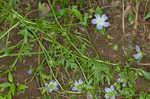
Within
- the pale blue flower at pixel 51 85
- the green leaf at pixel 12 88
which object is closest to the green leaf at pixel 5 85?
the green leaf at pixel 12 88

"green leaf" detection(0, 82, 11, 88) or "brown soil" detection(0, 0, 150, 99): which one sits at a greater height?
"brown soil" detection(0, 0, 150, 99)

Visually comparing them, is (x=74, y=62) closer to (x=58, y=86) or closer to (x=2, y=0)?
(x=58, y=86)

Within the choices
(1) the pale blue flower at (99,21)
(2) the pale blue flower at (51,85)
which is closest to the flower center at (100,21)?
(1) the pale blue flower at (99,21)

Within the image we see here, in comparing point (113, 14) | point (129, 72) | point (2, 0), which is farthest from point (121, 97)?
point (2, 0)

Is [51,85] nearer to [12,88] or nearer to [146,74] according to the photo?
[12,88]

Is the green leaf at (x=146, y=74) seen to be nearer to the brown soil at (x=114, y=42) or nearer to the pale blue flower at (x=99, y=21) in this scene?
the brown soil at (x=114, y=42)

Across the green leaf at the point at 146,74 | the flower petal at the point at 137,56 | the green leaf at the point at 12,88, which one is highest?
the flower petal at the point at 137,56

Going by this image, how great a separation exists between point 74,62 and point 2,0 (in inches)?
27.2

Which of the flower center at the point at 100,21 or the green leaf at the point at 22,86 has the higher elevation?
the flower center at the point at 100,21

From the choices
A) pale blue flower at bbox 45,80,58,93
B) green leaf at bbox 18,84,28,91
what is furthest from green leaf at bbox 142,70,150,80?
green leaf at bbox 18,84,28,91

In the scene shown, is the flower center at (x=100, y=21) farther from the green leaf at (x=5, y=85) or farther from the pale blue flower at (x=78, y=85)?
the green leaf at (x=5, y=85)

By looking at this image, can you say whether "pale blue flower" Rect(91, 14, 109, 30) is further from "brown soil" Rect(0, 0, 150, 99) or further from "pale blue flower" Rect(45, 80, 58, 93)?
"pale blue flower" Rect(45, 80, 58, 93)

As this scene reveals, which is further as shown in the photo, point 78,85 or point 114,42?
point 114,42

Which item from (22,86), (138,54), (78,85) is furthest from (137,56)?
(22,86)
